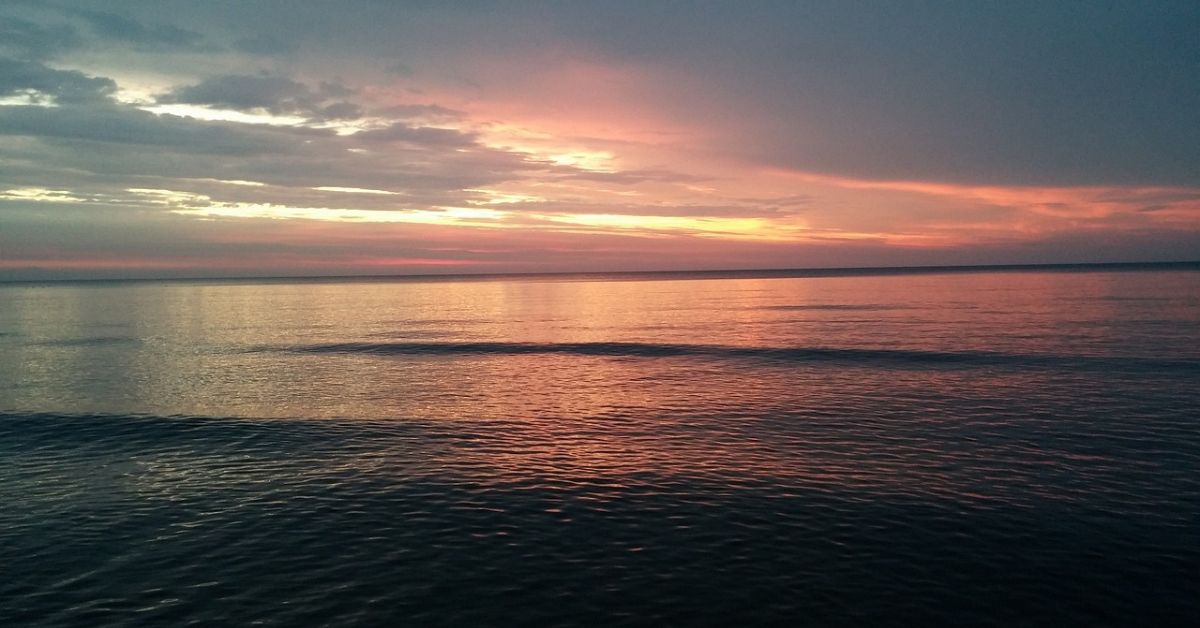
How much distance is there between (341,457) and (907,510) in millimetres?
27091

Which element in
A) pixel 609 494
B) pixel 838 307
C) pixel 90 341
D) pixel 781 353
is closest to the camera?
pixel 609 494

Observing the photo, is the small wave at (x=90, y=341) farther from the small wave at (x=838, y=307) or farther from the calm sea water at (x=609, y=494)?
the small wave at (x=838, y=307)

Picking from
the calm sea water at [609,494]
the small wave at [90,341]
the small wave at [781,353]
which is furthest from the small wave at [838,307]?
the small wave at [90,341]

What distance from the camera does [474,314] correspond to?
163 m

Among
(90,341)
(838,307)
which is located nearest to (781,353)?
(838,307)

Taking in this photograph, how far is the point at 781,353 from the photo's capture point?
3243 inches

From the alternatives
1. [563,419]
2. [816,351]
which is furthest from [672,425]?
[816,351]

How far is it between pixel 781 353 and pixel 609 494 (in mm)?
54170

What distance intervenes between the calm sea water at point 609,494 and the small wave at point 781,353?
1030mm

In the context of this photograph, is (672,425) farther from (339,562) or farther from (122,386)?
(122,386)

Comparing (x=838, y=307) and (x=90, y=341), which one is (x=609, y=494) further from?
(x=838, y=307)

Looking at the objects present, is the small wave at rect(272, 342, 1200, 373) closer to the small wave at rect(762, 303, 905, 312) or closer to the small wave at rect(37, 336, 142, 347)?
the small wave at rect(37, 336, 142, 347)

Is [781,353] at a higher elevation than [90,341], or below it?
higher

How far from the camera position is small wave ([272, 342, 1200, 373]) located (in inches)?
2677
